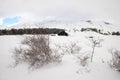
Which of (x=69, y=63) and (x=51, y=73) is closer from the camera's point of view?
(x=51, y=73)

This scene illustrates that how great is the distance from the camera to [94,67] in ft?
17.7

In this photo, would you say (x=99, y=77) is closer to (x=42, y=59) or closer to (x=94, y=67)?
(x=94, y=67)

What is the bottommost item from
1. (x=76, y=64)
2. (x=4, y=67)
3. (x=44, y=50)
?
(x=4, y=67)

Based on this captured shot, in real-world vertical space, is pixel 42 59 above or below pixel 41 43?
below

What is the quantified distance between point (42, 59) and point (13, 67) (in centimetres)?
146

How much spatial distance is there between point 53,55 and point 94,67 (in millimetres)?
1956

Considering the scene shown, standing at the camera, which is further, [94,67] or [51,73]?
[94,67]

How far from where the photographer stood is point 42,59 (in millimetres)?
5812

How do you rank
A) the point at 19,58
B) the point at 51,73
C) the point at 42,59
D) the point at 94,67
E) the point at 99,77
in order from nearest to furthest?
the point at 99,77
the point at 51,73
the point at 94,67
the point at 42,59
the point at 19,58

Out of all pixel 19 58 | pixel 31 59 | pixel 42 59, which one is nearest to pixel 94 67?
pixel 42 59

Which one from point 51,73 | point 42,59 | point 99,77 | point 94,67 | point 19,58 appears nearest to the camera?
point 99,77

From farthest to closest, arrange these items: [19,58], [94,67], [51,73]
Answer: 1. [19,58]
2. [94,67]
3. [51,73]

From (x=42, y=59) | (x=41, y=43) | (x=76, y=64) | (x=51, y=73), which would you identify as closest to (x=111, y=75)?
(x=76, y=64)

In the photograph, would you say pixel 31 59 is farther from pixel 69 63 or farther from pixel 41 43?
pixel 69 63
